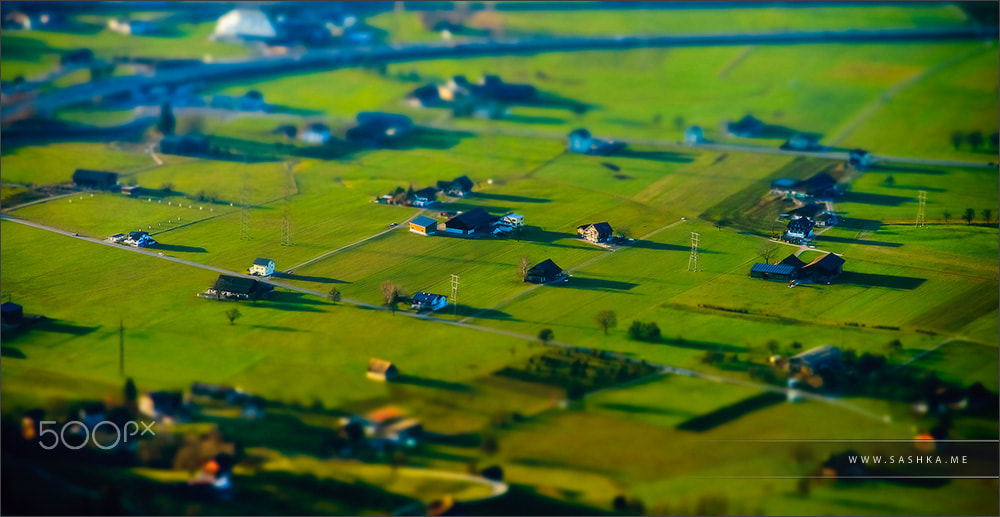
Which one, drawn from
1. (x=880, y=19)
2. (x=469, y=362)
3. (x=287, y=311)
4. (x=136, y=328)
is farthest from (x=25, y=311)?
(x=880, y=19)

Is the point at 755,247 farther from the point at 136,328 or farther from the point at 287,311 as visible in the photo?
the point at 136,328

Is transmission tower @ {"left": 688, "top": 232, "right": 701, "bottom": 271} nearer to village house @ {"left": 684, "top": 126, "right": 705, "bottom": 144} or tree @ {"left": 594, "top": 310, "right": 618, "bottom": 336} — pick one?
tree @ {"left": 594, "top": 310, "right": 618, "bottom": 336}

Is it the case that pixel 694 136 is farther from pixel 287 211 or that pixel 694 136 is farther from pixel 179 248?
pixel 179 248

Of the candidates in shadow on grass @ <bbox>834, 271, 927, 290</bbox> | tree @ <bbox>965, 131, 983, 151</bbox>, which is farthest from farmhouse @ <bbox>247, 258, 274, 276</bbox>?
tree @ <bbox>965, 131, 983, 151</bbox>

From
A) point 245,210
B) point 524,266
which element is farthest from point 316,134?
point 524,266

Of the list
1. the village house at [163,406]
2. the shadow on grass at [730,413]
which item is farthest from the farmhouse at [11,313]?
the shadow on grass at [730,413]
